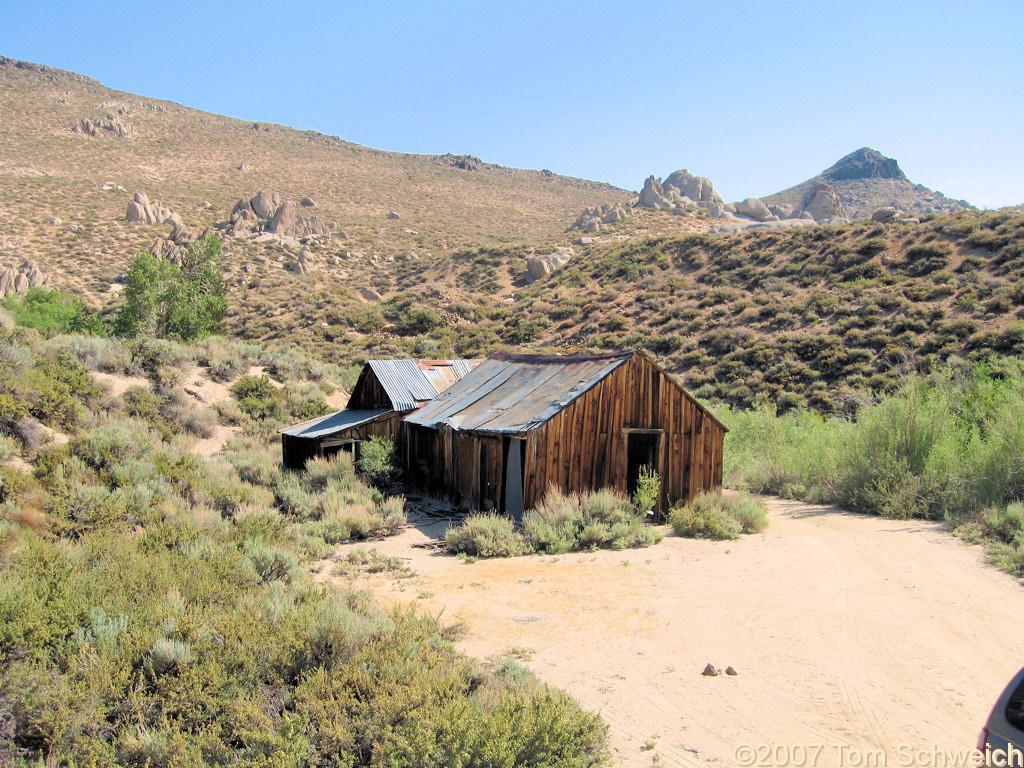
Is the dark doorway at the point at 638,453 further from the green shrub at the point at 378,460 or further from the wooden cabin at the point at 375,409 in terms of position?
the wooden cabin at the point at 375,409

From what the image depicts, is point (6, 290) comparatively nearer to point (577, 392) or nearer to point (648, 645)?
point (577, 392)

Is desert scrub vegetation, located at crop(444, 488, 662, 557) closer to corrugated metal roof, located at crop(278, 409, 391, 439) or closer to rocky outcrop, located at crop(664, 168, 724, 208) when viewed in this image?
corrugated metal roof, located at crop(278, 409, 391, 439)

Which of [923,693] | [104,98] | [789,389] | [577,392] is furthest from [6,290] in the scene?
[104,98]

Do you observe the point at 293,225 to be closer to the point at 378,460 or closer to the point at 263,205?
the point at 263,205

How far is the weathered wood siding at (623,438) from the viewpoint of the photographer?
1172 cm

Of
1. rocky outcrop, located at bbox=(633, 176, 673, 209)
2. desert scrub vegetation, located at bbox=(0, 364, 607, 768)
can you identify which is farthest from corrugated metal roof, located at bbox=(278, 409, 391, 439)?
rocky outcrop, located at bbox=(633, 176, 673, 209)

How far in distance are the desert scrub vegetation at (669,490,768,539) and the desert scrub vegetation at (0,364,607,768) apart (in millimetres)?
6675

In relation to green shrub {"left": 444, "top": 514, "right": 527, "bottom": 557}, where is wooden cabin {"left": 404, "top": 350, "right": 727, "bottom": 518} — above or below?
above

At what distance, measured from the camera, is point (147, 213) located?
50188 millimetres

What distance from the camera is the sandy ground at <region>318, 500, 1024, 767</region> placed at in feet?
15.9

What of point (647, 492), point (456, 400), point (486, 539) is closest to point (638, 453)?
point (647, 492)

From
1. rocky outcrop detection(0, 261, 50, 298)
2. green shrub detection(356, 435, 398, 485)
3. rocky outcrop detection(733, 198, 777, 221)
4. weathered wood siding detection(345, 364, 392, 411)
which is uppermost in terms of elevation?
rocky outcrop detection(733, 198, 777, 221)

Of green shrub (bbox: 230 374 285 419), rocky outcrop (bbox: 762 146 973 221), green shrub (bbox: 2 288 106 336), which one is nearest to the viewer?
green shrub (bbox: 230 374 285 419)

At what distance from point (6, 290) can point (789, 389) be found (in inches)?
1606
